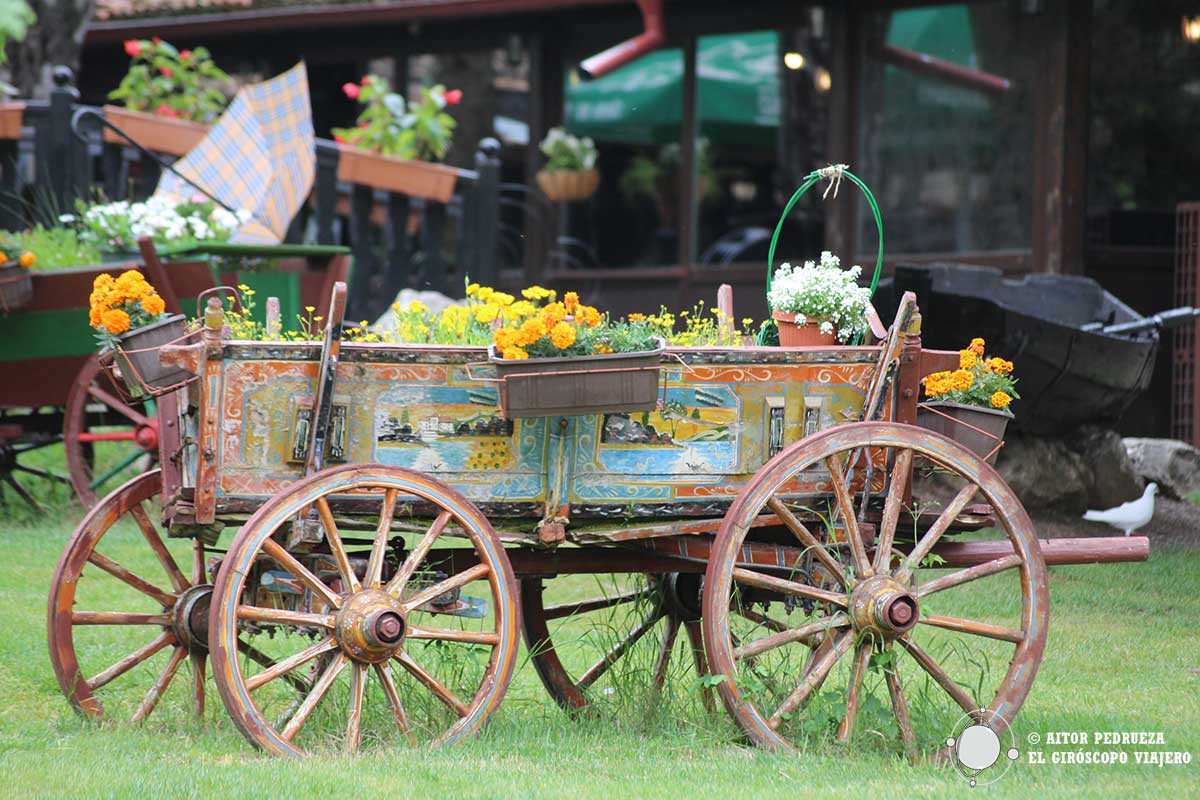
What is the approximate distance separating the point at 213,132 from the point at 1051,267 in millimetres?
5652

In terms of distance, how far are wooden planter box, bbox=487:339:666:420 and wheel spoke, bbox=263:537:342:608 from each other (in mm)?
641

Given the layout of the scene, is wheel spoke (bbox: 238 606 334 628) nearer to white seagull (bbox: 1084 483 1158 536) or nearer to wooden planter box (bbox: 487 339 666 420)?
wooden planter box (bbox: 487 339 666 420)

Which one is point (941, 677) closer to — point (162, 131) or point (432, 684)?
point (432, 684)

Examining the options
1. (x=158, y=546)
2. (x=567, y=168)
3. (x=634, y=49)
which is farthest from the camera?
(x=567, y=168)

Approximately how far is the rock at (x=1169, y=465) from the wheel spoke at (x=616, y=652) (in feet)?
18.6

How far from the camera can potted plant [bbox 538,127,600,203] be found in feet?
43.5

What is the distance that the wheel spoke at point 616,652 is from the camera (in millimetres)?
5195

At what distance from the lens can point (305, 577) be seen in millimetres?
4012

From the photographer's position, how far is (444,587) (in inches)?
163

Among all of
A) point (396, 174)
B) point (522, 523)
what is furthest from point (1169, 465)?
point (522, 523)

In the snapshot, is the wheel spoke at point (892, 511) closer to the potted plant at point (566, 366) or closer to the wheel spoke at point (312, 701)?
the potted plant at point (566, 366)

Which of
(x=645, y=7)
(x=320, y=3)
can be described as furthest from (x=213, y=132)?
(x=320, y=3)

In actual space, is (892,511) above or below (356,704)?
above

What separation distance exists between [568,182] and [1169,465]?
218 inches
